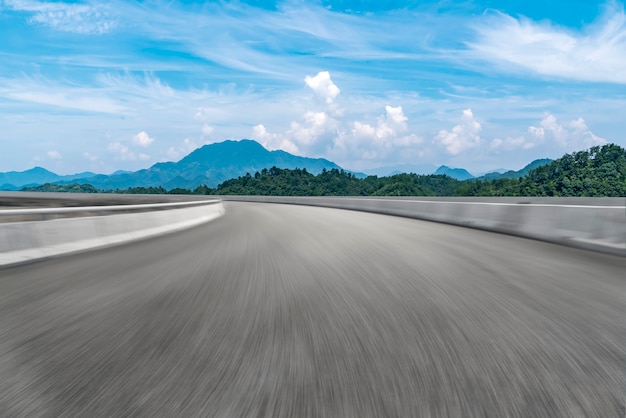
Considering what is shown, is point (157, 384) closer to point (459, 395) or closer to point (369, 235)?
point (459, 395)

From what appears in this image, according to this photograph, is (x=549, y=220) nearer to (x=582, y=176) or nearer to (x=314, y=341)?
(x=314, y=341)

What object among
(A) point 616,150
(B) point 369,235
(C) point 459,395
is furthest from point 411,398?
(A) point 616,150

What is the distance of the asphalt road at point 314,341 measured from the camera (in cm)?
279

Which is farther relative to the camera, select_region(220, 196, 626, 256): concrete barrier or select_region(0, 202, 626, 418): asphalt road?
select_region(220, 196, 626, 256): concrete barrier

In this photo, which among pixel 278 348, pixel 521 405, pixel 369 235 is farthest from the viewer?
pixel 369 235

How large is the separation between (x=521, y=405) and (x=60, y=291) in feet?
16.6

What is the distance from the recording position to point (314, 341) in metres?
3.86

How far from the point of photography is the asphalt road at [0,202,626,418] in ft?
9.16

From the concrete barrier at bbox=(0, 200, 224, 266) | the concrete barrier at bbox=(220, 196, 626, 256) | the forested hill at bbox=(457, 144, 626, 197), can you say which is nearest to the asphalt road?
the concrete barrier at bbox=(0, 200, 224, 266)

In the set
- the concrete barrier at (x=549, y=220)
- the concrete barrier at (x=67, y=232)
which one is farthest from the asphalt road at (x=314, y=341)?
the concrete barrier at (x=549, y=220)

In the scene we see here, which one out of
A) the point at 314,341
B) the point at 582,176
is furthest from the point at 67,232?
the point at 582,176

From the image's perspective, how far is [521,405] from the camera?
2.74 metres

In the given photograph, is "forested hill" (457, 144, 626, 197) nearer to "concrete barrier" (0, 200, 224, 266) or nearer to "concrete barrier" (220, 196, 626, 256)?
"concrete barrier" (220, 196, 626, 256)

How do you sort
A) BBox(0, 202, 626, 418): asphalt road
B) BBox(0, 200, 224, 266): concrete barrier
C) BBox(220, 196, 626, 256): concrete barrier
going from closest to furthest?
1. BBox(0, 202, 626, 418): asphalt road
2. BBox(0, 200, 224, 266): concrete barrier
3. BBox(220, 196, 626, 256): concrete barrier
